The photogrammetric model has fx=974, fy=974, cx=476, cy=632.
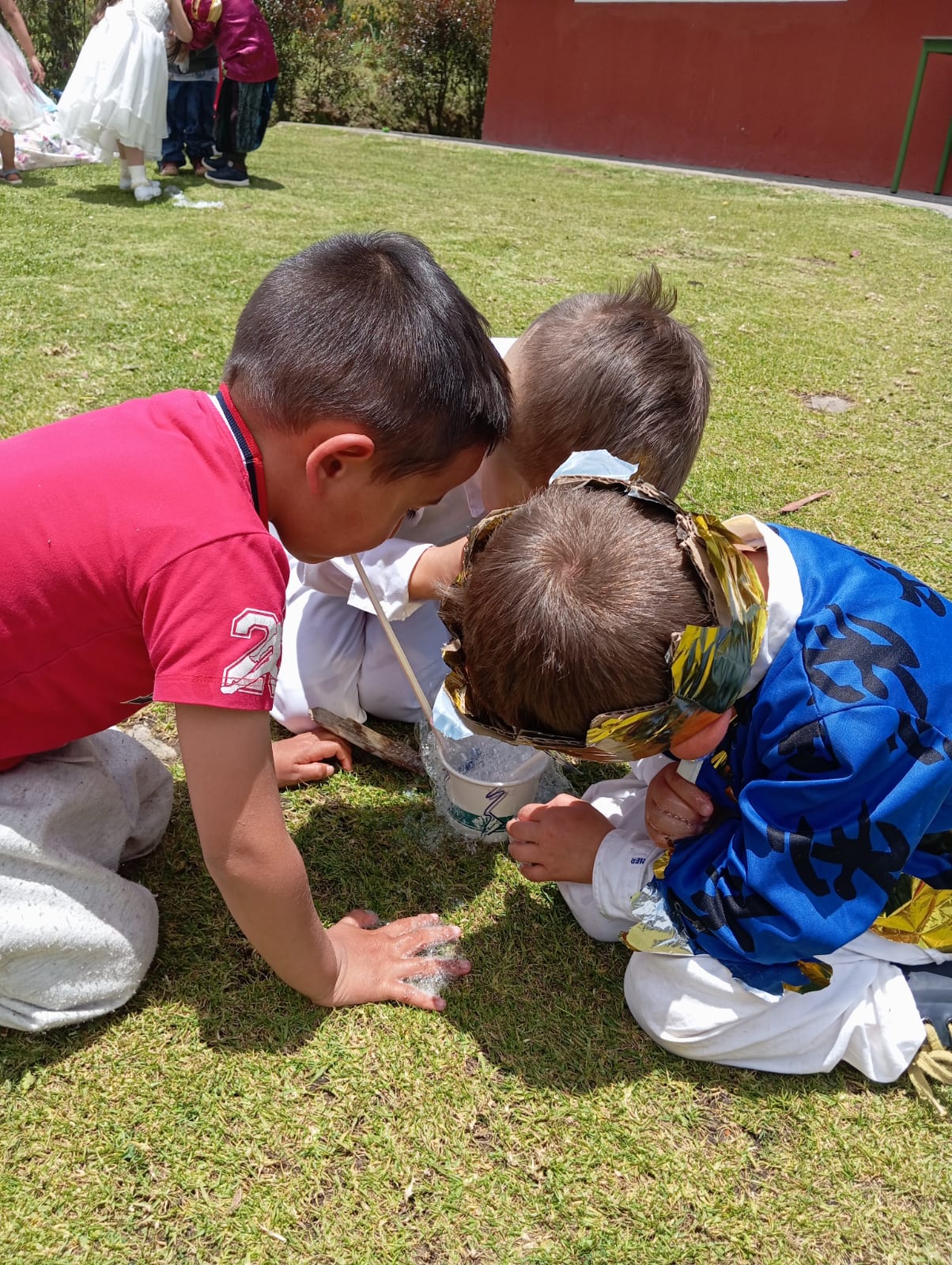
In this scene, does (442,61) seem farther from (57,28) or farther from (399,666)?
(399,666)

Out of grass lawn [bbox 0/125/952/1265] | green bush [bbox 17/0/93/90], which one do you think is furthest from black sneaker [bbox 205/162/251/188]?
green bush [bbox 17/0/93/90]

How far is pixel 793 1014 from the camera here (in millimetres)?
1595

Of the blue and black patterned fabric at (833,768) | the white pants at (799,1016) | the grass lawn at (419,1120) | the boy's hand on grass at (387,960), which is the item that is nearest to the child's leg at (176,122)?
the grass lawn at (419,1120)

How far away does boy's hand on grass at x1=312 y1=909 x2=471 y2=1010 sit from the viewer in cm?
167

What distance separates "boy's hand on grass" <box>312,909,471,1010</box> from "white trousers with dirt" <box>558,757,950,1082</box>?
35 cm

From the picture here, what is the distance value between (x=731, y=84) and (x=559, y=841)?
11962mm

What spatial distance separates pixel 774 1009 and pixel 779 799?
1.42 feet

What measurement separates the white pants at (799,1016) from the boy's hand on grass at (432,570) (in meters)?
0.87

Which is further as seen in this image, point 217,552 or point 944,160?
point 944,160

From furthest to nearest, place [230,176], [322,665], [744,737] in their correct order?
[230,176]
[322,665]
[744,737]

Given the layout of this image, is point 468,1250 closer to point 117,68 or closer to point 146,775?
point 146,775

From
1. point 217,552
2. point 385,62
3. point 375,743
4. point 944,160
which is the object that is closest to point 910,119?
point 944,160

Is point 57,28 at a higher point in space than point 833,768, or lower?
higher

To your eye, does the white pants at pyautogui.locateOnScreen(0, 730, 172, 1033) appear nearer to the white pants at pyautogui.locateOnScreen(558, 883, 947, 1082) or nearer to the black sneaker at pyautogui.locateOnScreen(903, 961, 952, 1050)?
the white pants at pyautogui.locateOnScreen(558, 883, 947, 1082)
